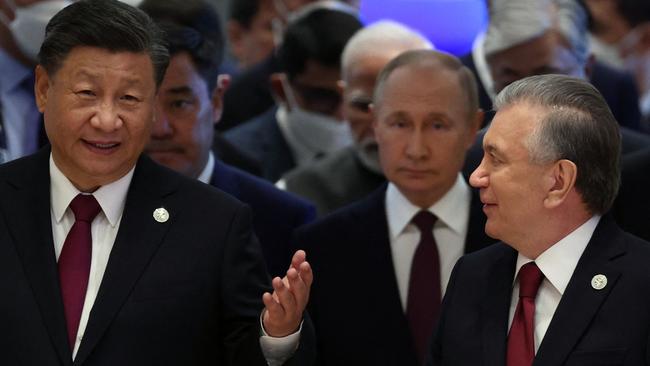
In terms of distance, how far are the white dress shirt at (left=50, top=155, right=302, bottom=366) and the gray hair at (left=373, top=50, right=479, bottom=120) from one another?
134 centimetres

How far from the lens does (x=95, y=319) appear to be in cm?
419

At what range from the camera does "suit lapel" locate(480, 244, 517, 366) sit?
4.17 m

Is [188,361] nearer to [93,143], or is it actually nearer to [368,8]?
[93,143]

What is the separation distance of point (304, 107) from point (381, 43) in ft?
2.51

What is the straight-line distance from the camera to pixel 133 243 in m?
4.32

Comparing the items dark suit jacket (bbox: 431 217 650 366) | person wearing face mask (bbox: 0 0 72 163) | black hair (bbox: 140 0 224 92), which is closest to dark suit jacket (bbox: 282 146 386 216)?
black hair (bbox: 140 0 224 92)

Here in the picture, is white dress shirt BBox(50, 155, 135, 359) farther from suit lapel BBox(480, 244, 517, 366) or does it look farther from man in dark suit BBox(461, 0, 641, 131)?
man in dark suit BBox(461, 0, 641, 131)

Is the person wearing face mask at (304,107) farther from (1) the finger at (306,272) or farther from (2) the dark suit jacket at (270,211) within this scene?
(1) the finger at (306,272)

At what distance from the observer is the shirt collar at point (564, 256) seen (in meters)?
4.17

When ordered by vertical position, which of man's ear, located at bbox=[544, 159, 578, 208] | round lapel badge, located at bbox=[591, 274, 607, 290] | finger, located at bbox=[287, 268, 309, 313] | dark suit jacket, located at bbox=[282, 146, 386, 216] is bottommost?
dark suit jacket, located at bbox=[282, 146, 386, 216]

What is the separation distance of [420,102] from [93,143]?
1.41m

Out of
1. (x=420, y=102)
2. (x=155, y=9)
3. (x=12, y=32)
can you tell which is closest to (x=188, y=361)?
(x=420, y=102)

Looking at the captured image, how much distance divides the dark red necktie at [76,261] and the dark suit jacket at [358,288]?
1091mm

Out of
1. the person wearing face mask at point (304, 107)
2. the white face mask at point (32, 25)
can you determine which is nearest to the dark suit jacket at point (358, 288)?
the person wearing face mask at point (304, 107)
